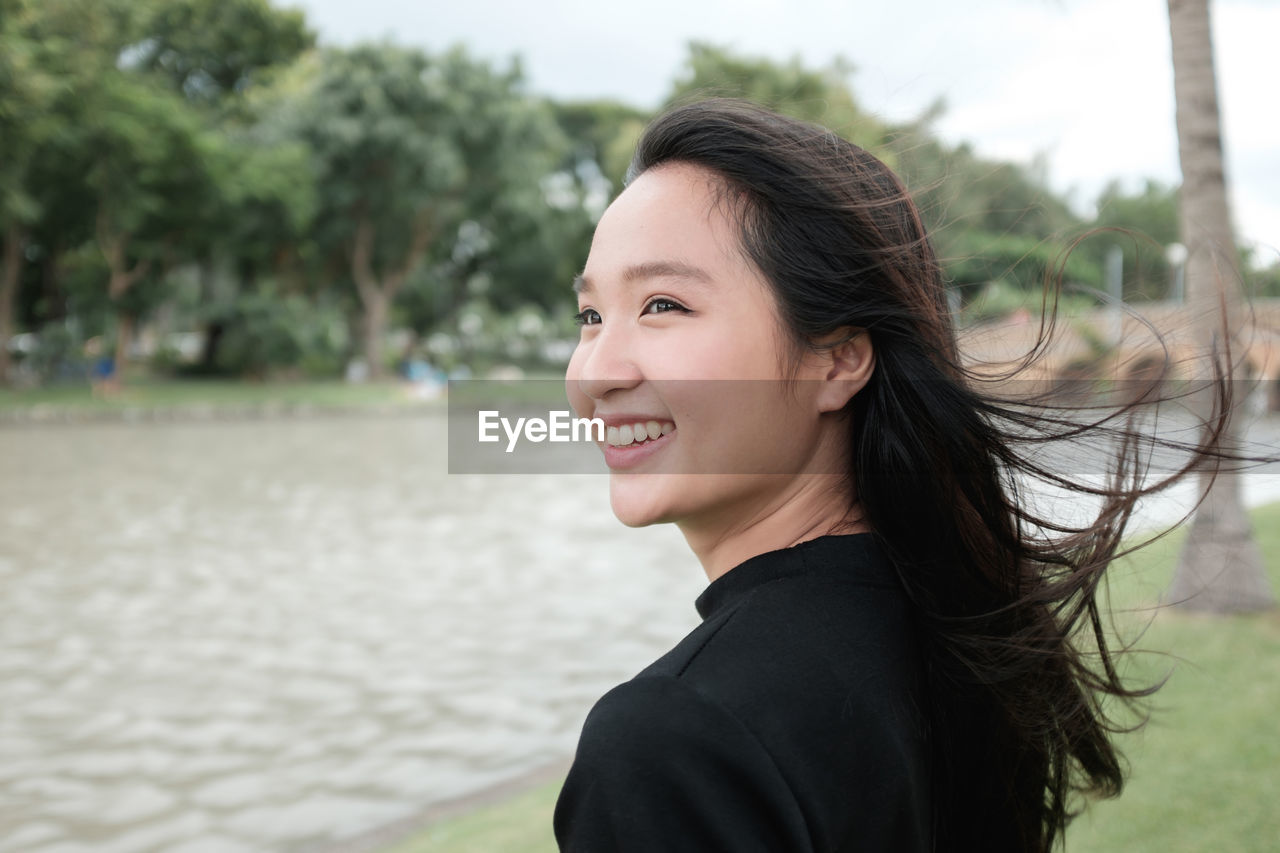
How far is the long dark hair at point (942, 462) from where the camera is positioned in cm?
125

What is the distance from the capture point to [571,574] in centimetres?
891

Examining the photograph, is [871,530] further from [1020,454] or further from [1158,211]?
[1158,211]

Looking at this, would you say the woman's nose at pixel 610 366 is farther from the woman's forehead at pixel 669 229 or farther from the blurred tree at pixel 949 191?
the blurred tree at pixel 949 191

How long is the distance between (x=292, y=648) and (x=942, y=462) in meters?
6.01

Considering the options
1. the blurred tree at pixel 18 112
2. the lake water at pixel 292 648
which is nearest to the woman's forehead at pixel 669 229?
the lake water at pixel 292 648

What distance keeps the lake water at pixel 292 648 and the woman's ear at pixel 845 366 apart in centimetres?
92

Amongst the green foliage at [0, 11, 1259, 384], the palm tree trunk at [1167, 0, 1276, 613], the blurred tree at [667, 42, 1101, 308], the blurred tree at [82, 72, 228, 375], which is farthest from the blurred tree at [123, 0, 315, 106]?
the blurred tree at [667, 42, 1101, 308]

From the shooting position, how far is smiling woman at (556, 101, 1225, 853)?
3.58 ft

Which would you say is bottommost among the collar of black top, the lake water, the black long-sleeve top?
the lake water

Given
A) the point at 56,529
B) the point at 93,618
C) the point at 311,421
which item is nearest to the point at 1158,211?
the point at 93,618

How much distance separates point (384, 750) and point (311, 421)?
21.5 metres

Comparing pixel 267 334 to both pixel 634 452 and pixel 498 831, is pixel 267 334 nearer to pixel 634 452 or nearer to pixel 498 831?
pixel 498 831

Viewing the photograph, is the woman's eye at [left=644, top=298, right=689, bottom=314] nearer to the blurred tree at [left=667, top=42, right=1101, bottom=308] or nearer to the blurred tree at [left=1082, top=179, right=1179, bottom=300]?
the blurred tree at [left=667, top=42, right=1101, bottom=308]

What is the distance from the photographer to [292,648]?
675 cm
